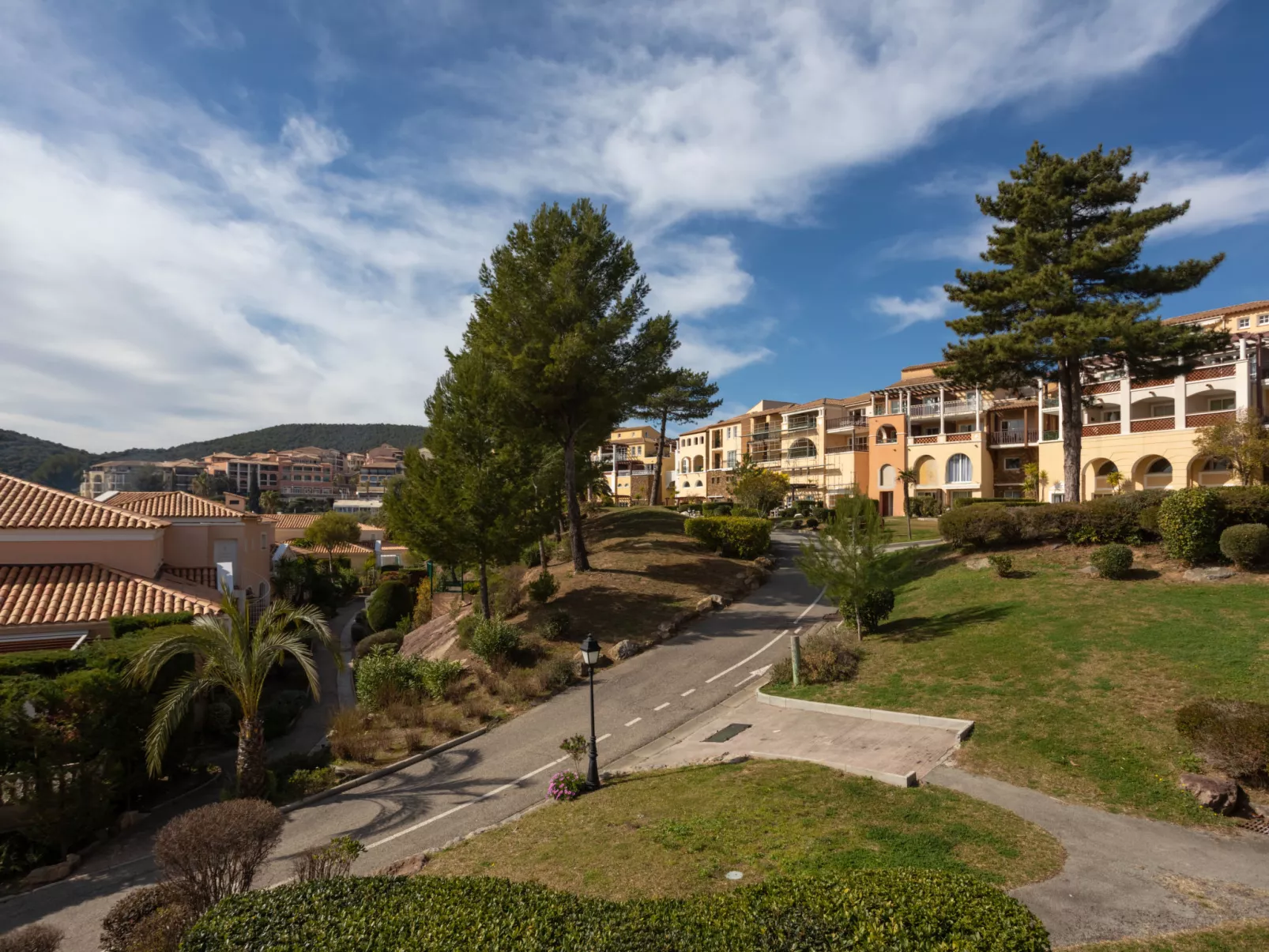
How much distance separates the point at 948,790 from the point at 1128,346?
766 inches

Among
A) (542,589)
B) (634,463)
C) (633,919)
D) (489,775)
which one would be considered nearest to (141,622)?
(489,775)

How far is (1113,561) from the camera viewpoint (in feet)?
57.6

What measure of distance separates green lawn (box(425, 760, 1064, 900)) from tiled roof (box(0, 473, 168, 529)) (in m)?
15.9

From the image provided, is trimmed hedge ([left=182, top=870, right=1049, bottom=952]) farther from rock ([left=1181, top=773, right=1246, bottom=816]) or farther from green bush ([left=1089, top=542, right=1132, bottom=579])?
green bush ([left=1089, top=542, right=1132, bottom=579])

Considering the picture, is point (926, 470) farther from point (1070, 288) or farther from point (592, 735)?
point (592, 735)

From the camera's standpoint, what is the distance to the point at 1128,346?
21750mm

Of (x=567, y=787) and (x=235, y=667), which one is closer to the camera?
(x=567, y=787)

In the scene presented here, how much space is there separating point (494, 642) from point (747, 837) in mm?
11517

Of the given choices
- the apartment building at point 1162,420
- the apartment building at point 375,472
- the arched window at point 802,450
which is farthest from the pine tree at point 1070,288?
the apartment building at point 375,472

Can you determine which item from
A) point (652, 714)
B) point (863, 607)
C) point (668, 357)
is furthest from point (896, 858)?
point (668, 357)

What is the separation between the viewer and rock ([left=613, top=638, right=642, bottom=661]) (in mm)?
19172

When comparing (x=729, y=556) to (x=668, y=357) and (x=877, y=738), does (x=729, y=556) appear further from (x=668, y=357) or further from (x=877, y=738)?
(x=877, y=738)

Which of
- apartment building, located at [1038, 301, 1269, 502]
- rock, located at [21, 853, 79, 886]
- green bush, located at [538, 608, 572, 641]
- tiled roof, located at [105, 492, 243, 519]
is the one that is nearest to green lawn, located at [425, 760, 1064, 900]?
rock, located at [21, 853, 79, 886]

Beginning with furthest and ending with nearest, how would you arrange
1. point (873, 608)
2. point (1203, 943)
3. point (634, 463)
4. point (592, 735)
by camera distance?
point (634, 463) → point (873, 608) → point (592, 735) → point (1203, 943)
